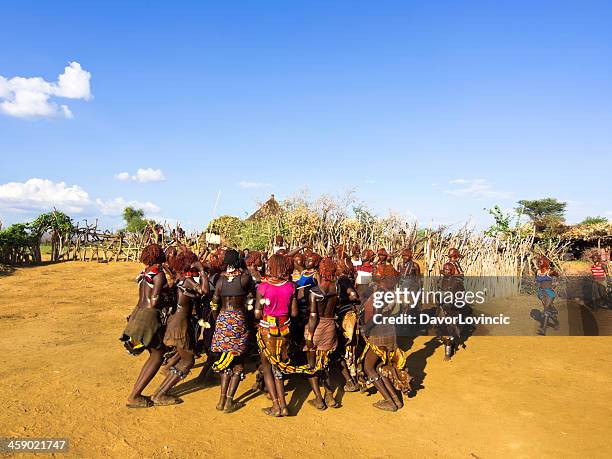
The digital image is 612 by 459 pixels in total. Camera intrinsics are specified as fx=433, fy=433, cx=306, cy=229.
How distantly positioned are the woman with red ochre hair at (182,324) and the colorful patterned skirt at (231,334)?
14.1 inches

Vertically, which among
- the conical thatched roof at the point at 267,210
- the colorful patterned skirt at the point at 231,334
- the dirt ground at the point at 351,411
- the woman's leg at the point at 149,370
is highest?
the conical thatched roof at the point at 267,210

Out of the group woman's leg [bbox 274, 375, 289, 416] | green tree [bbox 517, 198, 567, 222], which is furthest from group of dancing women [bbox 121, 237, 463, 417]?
green tree [bbox 517, 198, 567, 222]

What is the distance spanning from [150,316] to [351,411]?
269cm

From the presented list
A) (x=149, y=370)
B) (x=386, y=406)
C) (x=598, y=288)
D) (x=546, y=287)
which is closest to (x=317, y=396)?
(x=386, y=406)

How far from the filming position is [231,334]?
509 centimetres

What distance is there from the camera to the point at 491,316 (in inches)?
408

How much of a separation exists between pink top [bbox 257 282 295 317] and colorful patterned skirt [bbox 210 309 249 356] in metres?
0.38

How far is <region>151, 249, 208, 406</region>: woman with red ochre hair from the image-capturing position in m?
5.09

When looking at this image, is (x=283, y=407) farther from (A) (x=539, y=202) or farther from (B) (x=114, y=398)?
Result: (A) (x=539, y=202)

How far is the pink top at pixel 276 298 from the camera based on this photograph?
4941 mm

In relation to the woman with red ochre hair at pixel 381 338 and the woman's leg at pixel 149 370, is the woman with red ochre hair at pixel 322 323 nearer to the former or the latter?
the woman with red ochre hair at pixel 381 338

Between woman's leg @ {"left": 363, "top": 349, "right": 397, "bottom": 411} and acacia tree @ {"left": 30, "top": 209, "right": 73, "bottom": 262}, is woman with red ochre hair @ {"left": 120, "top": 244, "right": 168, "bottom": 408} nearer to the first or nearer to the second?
woman's leg @ {"left": 363, "top": 349, "right": 397, "bottom": 411}

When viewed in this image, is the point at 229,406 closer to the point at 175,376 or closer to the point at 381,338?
the point at 175,376

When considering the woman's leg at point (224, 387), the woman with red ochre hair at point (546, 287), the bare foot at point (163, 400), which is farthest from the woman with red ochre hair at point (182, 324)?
the woman with red ochre hair at point (546, 287)
